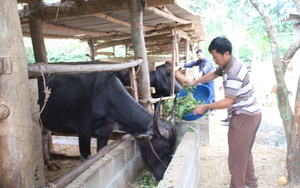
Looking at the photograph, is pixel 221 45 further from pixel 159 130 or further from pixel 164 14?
pixel 164 14

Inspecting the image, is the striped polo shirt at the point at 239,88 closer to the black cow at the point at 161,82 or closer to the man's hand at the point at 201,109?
the man's hand at the point at 201,109

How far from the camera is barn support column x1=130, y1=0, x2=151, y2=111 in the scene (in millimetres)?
4262

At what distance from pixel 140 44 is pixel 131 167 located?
78.1 inches

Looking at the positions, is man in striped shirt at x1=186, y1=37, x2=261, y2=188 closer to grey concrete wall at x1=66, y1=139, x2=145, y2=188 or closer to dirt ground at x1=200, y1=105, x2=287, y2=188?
dirt ground at x1=200, y1=105, x2=287, y2=188

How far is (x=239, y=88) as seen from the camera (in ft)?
11.2

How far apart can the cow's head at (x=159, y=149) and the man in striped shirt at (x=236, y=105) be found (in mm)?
564

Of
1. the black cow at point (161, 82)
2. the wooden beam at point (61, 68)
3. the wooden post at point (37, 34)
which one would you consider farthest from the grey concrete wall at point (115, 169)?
the black cow at point (161, 82)

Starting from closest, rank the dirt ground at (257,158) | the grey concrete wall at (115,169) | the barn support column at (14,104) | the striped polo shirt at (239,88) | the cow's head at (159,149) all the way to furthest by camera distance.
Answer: the barn support column at (14,104) < the grey concrete wall at (115,169) < the striped polo shirt at (239,88) < the cow's head at (159,149) < the dirt ground at (257,158)

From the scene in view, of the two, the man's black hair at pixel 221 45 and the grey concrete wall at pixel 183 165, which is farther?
the man's black hair at pixel 221 45

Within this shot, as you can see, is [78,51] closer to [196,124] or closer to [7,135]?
[196,124]

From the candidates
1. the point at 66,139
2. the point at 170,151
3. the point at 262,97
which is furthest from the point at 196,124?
the point at 262,97

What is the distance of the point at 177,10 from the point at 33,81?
14.3 feet

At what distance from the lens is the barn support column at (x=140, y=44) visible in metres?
4.26

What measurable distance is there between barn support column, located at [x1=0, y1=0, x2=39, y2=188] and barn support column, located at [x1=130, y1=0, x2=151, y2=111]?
278cm
